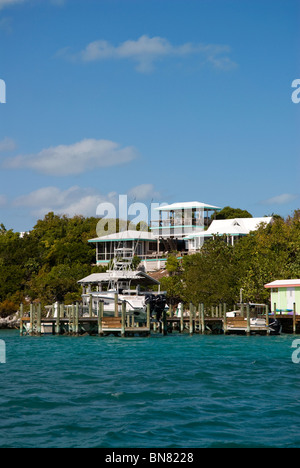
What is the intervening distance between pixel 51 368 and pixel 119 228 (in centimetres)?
7281

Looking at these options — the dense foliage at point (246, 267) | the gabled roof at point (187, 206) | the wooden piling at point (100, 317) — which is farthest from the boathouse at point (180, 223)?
the wooden piling at point (100, 317)

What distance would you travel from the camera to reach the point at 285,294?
194 ft

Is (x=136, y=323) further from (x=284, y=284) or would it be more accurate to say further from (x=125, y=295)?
(x=284, y=284)

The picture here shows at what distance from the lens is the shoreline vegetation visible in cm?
6675

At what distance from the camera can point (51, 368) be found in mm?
32469

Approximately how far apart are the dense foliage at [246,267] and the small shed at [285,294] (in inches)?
146

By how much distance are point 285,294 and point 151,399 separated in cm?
3746

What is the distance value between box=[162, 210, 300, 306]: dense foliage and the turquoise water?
81.3 ft

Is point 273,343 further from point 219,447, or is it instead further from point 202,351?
point 219,447

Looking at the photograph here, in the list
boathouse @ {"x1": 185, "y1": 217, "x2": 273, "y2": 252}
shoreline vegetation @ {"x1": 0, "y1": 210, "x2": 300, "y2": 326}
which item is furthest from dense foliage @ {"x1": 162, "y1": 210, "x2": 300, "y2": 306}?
boathouse @ {"x1": 185, "y1": 217, "x2": 273, "y2": 252}

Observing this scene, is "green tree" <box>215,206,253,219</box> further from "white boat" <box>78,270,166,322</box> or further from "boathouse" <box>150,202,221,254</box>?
"white boat" <box>78,270,166,322</box>

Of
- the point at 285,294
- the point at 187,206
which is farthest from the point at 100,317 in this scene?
the point at 187,206

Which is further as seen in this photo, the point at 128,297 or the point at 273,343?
the point at 128,297
